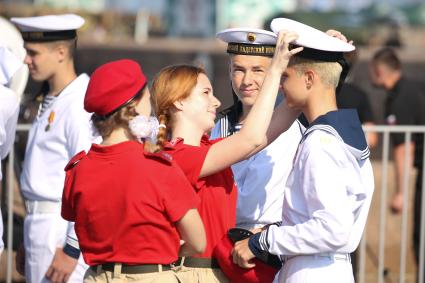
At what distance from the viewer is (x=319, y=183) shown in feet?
12.2

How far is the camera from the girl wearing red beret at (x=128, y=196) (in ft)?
12.0

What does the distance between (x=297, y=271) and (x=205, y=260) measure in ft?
1.20

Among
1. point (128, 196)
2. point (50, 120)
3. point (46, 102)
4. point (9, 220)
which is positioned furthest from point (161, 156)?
point (9, 220)

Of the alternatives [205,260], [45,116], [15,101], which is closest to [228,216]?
[205,260]

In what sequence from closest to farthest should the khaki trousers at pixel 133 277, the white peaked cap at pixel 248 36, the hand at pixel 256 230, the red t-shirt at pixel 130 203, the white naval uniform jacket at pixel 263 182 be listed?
the red t-shirt at pixel 130 203 → the khaki trousers at pixel 133 277 → the hand at pixel 256 230 → the white naval uniform jacket at pixel 263 182 → the white peaked cap at pixel 248 36

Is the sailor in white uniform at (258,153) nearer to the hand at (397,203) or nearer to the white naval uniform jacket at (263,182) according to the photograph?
the white naval uniform jacket at (263,182)

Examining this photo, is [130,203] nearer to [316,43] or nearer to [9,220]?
[316,43]

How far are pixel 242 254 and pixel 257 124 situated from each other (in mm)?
513

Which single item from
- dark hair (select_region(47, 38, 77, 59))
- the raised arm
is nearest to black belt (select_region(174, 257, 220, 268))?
the raised arm

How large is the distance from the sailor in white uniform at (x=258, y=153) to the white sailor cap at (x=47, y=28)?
1.16m

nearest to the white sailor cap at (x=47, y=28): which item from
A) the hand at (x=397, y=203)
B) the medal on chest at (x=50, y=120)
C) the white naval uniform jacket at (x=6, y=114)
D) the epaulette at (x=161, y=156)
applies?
the medal on chest at (x=50, y=120)

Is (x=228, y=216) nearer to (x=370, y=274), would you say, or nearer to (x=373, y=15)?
(x=370, y=274)

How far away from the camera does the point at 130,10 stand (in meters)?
39.8

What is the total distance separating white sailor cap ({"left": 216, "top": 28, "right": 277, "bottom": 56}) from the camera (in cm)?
445
